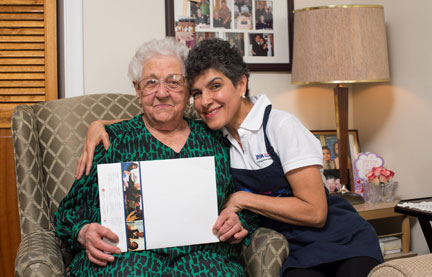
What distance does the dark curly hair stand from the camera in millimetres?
1467

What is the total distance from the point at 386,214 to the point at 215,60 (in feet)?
3.91

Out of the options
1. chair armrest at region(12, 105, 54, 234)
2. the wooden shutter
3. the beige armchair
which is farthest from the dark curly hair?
the wooden shutter

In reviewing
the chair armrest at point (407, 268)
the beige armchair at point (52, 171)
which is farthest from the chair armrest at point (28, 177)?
the chair armrest at point (407, 268)

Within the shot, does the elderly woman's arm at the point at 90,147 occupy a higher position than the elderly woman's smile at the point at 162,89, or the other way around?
the elderly woman's smile at the point at 162,89

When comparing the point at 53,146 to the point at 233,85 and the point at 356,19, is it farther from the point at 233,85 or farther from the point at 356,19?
the point at 356,19

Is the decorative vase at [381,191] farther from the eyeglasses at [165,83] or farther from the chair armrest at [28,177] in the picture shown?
the chair armrest at [28,177]

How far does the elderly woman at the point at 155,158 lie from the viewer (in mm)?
1349

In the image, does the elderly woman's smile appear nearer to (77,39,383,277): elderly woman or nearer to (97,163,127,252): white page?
(77,39,383,277): elderly woman

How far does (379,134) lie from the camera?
2.48m

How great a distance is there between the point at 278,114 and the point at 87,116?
0.76m

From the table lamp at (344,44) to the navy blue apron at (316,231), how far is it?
0.74 meters

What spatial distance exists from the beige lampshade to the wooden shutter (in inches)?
47.0

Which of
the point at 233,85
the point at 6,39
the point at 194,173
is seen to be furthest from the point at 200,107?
the point at 6,39

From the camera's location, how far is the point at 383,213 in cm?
213
